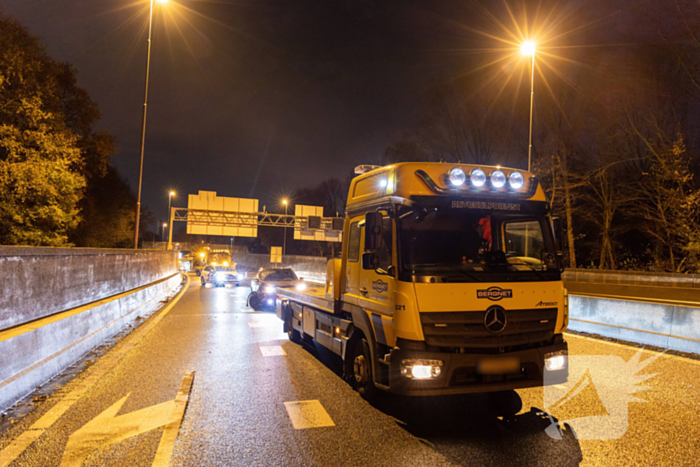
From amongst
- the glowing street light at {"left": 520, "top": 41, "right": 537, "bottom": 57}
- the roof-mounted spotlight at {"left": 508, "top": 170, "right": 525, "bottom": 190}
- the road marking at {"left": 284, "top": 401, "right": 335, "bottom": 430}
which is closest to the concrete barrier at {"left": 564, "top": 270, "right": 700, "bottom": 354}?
the roof-mounted spotlight at {"left": 508, "top": 170, "right": 525, "bottom": 190}

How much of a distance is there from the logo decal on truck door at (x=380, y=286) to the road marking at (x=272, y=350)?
3818 millimetres

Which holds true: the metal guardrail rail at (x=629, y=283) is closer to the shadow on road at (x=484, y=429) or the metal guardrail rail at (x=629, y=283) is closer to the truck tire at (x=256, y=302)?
the truck tire at (x=256, y=302)

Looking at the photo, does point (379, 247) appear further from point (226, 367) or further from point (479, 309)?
point (226, 367)

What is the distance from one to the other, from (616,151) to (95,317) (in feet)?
98.0

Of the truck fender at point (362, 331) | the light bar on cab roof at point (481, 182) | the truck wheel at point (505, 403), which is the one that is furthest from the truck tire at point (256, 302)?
the light bar on cab roof at point (481, 182)

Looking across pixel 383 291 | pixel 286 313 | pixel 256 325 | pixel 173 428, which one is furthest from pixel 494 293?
pixel 256 325

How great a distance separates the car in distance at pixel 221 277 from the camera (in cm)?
3183

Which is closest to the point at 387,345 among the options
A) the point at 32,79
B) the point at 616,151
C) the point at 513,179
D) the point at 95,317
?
the point at 513,179

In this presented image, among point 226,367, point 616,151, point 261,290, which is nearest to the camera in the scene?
point 226,367

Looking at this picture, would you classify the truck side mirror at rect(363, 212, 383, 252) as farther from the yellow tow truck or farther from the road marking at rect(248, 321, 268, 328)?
the road marking at rect(248, 321, 268, 328)

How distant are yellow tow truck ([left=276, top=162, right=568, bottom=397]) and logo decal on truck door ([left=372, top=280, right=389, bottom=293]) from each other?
0.01m

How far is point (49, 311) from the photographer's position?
7.91m

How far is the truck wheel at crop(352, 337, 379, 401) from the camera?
229 inches

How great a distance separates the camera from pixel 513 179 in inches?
234
